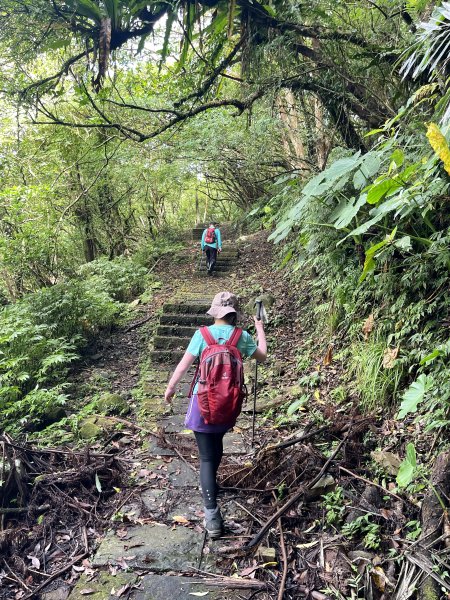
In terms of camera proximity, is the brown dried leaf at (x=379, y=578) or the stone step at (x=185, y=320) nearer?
the brown dried leaf at (x=379, y=578)

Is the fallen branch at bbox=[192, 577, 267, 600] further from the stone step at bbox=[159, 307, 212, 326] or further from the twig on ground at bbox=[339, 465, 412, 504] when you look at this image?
the stone step at bbox=[159, 307, 212, 326]

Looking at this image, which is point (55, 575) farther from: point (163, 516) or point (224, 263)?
point (224, 263)

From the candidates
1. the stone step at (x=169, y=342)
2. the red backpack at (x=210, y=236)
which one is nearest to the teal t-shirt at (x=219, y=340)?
the stone step at (x=169, y=342)

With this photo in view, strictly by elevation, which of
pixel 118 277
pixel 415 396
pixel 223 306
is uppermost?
pixel 223 306

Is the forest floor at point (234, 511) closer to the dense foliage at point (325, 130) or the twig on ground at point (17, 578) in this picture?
the twig on ground at point (17, 578)

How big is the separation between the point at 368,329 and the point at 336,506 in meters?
1.92

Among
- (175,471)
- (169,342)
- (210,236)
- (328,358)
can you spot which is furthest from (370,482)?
(210,236)

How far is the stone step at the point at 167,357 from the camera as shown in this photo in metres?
7.01

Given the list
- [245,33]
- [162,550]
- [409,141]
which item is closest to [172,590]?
[162,550]

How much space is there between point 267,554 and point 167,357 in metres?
4.53

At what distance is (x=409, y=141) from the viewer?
405 centimetres

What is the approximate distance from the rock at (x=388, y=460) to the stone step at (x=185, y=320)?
4.64 meters

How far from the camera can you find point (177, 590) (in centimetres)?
254

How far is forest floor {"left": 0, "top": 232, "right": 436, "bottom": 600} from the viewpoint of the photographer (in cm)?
255
